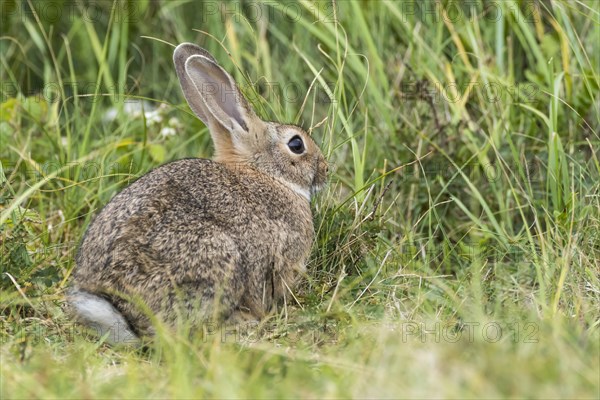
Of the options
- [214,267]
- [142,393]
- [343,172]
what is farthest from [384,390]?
[343,172]

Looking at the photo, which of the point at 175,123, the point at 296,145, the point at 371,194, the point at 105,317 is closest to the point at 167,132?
the point at 175,123

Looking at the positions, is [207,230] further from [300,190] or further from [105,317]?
[300,190]

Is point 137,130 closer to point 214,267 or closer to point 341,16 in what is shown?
point 341,16

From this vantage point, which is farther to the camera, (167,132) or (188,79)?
(167,132)

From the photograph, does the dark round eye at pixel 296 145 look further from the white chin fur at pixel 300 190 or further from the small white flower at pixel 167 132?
the small white flower at pixel 167 132

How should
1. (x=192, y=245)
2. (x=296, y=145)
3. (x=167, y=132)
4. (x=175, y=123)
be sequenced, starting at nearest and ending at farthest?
(x=192, y=245)
(x=296, y=145)
(x=167, y=132)
(x=175, y=123)

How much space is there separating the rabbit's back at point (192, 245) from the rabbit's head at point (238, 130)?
1.06 ft

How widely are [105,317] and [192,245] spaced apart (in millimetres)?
486

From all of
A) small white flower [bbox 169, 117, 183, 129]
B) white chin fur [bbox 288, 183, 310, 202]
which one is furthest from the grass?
white chin fur [bbox 288, 183, 310, 202]

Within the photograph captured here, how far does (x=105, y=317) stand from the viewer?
423 cm

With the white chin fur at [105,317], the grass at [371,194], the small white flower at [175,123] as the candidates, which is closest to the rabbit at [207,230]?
the white chin fur at [105,317]

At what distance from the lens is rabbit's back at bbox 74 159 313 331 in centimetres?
427

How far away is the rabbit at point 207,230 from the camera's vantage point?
Result: 4.27 m

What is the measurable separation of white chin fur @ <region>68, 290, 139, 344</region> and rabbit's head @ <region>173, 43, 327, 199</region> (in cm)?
125
